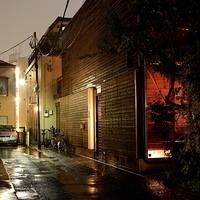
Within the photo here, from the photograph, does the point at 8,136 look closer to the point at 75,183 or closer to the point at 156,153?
the point at 156,153

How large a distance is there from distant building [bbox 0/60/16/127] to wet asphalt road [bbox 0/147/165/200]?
109ft

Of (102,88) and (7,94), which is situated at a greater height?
(7,94)

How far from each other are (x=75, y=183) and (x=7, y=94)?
130ft

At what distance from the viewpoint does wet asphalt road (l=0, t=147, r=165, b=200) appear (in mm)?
11875

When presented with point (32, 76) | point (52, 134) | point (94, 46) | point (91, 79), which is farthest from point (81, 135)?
point (32, 76)

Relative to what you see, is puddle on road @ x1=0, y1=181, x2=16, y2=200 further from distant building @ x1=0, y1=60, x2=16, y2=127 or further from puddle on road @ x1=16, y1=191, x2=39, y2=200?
distant building @ x1=0, y1=60, x2=16, y2=127

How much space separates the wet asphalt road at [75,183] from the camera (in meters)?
11.9

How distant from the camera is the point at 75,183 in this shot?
14.2 metres

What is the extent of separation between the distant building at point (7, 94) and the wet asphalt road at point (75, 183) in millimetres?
33193

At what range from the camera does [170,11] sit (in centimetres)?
1182

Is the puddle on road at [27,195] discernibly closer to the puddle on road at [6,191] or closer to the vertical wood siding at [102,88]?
the puddle on road at [6,191]

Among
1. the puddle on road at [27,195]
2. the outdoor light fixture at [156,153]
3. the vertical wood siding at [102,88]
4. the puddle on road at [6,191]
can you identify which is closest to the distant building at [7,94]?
the vertical wood siding at [102,88]

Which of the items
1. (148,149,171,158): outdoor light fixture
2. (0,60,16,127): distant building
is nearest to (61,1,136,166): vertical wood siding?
(148,149,171,158): outdoor light fixture

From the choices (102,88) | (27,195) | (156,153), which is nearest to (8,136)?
(102,88)
